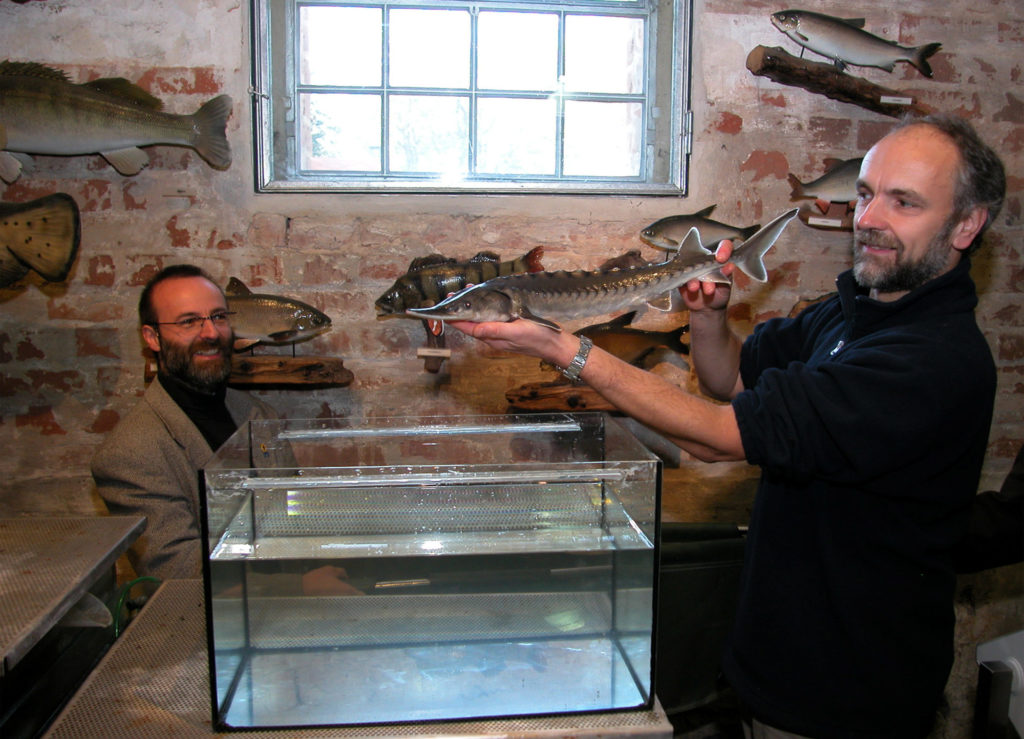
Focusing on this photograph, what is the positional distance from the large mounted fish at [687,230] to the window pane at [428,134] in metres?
0.88

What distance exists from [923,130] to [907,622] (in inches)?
44.6

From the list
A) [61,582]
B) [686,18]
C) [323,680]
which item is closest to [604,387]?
[323,680]

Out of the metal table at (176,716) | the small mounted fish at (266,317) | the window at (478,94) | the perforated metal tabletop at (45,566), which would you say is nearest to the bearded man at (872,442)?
the metal table at (176,716)

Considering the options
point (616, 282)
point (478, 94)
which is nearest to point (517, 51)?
point (478, 94)

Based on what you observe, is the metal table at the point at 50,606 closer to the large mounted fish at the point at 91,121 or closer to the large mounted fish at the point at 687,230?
the large mounted fish at the point at 91,121


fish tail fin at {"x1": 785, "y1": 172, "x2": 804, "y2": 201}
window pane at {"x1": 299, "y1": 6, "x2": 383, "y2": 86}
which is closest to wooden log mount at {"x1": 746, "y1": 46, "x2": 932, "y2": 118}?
fish tail fin at {"x1": 785, "y1": 172, "x2": 804, "y2": 201}

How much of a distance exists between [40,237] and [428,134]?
159 cm

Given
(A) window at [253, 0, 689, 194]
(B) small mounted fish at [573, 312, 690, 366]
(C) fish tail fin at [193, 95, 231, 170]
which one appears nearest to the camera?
(C) fish tail fin at [193, 95, 231, 170]

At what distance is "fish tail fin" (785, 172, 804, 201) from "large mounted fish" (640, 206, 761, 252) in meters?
0.29

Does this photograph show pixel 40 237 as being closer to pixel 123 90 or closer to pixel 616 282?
pixel 123 90

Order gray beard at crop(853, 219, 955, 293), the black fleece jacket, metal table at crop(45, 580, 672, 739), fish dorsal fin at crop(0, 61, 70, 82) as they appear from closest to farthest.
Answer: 1. metal table at crop(45, 580, 672, 739)
2. the black fleece jacket
3. gray beard at crop(853, 219, 955, 293)
4. fish dorsal fin at crop(0, 61, 70, 82)

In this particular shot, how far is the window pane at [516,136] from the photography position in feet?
10.9

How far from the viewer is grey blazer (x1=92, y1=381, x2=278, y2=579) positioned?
83.5 inches

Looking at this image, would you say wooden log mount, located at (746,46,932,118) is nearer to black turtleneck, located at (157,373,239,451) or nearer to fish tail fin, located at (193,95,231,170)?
fish tail fin, located at (193,95,231,170)
